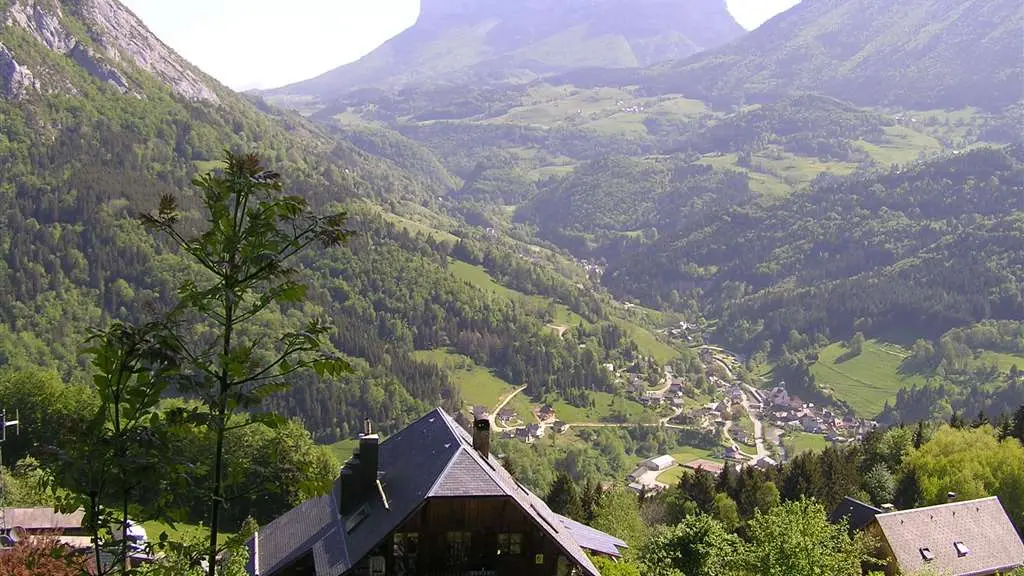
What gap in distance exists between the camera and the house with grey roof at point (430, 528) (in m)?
27.5

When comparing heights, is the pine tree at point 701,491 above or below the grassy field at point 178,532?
below

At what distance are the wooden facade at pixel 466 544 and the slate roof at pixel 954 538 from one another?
31.8 meters

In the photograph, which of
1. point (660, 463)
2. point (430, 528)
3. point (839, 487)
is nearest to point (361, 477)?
point (430, 528)

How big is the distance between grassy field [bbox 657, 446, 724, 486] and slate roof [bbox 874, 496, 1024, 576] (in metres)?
99.6

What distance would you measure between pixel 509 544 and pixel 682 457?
157 meters

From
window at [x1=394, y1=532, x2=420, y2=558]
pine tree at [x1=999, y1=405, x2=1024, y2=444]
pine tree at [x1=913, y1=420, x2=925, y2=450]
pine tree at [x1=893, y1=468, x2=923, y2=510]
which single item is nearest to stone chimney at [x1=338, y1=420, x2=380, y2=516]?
window at [x1=394, y1=532, x2=420, y2=558]

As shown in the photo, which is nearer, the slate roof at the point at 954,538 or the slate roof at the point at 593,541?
the slate roof at the point at 593,541

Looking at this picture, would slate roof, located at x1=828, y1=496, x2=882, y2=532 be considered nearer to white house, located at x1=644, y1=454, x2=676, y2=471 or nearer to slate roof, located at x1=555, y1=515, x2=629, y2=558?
slate roof, located at x1=555, y1=515, x2=629, y2=558

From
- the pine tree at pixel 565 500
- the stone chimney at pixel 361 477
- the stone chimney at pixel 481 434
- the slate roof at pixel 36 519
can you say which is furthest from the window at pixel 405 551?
the pine tree at pixel 565 500

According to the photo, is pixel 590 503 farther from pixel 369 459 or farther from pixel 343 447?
pixel 343 447

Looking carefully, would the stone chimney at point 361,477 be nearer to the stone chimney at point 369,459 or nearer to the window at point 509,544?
the stone chimney at point 369,459

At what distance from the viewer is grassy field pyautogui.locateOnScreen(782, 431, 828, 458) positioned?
187 metres

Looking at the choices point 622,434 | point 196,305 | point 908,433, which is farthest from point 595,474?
point 196,305

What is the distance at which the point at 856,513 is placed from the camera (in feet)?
180
